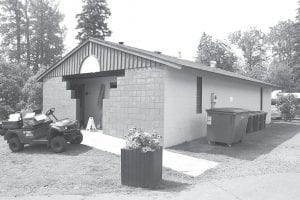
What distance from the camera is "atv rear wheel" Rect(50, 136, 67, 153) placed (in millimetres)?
10258

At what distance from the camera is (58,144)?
10328 millimetres

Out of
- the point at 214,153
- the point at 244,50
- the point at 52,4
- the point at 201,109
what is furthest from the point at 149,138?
the point at 244,50

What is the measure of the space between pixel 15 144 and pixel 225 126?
7.19 meters

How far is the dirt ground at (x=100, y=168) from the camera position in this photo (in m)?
6.88

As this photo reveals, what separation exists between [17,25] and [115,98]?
114 feet

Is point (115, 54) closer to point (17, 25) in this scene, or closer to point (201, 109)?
point (201, 109)

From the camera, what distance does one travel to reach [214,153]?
10578 millimetres

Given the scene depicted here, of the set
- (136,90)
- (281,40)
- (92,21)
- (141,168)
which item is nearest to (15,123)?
(136,90)

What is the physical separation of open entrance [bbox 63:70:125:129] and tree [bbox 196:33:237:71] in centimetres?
3056

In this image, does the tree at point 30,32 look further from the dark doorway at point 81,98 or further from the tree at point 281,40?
the tree at point 281,40

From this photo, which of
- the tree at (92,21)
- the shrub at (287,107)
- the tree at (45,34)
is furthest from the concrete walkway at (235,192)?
the tree at (45,34)

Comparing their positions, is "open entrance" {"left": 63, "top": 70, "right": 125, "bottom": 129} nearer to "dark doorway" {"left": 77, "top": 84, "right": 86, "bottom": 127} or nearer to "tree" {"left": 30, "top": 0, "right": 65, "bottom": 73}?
"dark doorway" {"left": 77, "top": 84, "right": 86, "bottom": 127}

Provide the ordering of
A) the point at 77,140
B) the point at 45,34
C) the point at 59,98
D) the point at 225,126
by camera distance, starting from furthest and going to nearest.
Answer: the point at 45,34, the point at 59,98, the point at 225,126, the point at 77,140

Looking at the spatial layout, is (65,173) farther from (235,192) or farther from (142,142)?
(235,192)
